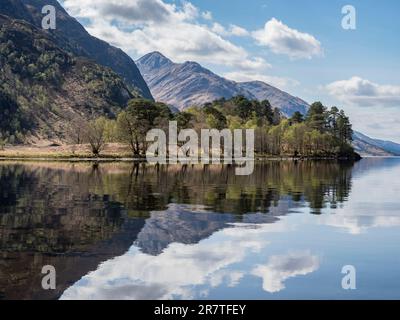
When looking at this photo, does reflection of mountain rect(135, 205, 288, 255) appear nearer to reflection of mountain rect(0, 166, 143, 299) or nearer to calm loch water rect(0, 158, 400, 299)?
calm loch water rect(0, 158, 400, 299)

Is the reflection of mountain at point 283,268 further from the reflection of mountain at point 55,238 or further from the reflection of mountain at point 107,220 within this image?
the reflection of mountain at point 55,238

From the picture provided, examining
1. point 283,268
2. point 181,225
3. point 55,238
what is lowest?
point 283,268

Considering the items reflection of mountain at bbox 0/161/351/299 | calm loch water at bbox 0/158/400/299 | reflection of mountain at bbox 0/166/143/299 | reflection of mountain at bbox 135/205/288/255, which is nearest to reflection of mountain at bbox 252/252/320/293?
calm loch water at bbox 0/158/400/299

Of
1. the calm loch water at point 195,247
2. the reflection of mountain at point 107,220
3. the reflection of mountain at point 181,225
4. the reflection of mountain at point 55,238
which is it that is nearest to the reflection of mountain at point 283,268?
the calm loch water at point 195,247

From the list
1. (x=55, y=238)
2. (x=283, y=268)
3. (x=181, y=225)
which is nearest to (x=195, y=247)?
(x=283, y=268)

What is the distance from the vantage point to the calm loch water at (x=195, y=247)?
73.2ft

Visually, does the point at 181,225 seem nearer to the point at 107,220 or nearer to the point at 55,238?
the point at 107,220

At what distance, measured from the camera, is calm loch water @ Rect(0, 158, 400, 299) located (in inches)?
878

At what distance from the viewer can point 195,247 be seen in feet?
104

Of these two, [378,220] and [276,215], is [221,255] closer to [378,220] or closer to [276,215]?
[276,215]

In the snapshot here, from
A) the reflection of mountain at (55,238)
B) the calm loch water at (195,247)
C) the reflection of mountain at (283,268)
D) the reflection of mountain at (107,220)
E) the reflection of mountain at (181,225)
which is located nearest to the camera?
the calm loch water at (195,247)

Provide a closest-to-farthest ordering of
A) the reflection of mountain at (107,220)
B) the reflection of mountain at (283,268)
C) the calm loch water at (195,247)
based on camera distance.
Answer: the calm loch water at (195,247)
the reflection of mountain at (283,268)
the reflection of mountain at (107,220)
